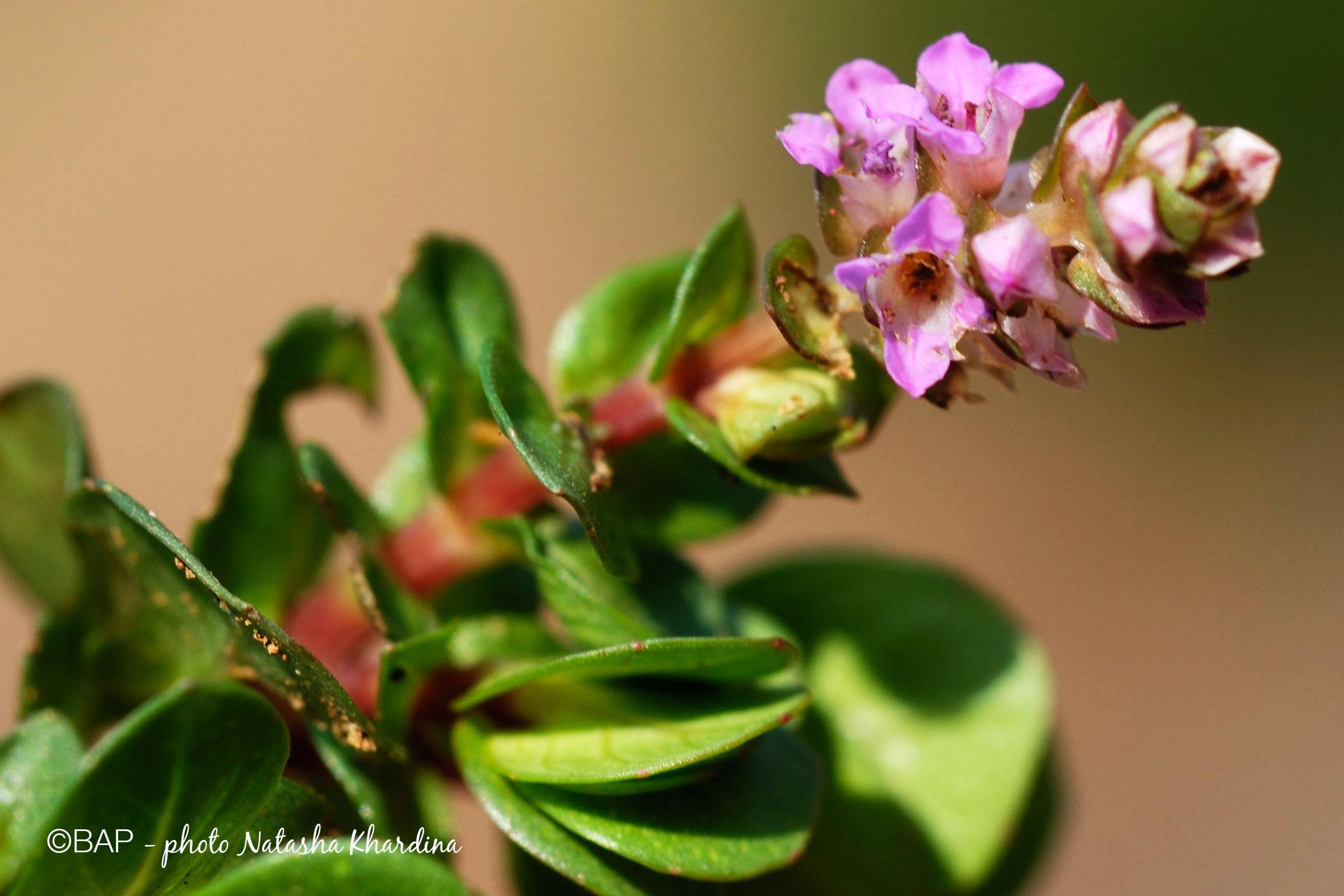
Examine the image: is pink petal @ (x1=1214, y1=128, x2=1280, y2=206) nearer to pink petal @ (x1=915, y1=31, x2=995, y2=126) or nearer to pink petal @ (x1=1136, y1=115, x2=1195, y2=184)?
pink petal @ (x1=1136, y1=115, x2=1195, y2=184)

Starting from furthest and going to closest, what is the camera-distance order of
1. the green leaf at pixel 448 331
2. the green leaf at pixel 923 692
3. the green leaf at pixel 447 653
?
the green leaf at pixel 923 692 < the green leaf at pixel 448 331 < the green leaf at pixel 447 653

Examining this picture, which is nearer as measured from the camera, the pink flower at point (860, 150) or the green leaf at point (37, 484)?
the pink flower at point (860, 150)

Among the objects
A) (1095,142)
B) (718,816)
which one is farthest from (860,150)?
(718,816)

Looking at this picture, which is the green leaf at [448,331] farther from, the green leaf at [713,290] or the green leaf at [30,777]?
the green leaf at [30,777]

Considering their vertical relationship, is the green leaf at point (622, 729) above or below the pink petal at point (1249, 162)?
below

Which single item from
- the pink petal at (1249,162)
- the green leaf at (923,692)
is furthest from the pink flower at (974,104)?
the green leaf at (923,692)

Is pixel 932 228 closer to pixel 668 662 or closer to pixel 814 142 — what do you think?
pixel 814 142

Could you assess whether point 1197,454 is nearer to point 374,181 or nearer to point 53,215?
point 374,181
